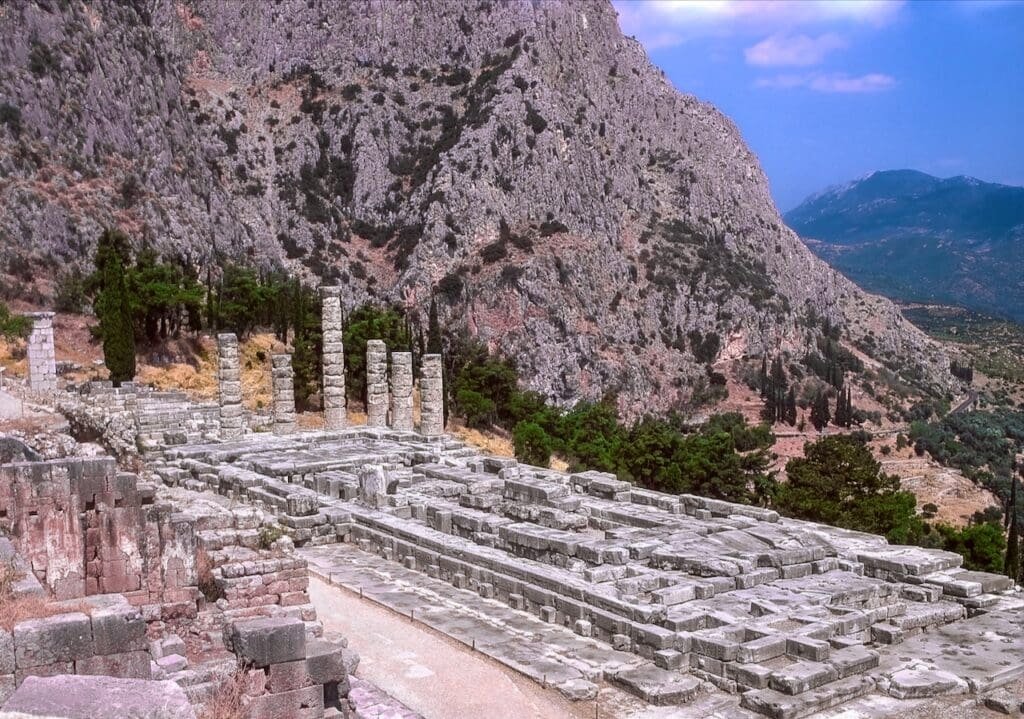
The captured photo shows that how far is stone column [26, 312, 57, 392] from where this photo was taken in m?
32.1

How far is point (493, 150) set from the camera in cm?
8231

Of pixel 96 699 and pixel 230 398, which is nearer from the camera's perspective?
→ pixel 96 699

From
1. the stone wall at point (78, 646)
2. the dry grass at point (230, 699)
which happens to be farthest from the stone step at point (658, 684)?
the stone wall at point (78, 646)

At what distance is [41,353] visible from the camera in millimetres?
32219

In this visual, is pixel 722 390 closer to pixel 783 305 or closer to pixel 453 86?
pixel 783 305

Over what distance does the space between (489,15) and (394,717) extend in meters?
93.1

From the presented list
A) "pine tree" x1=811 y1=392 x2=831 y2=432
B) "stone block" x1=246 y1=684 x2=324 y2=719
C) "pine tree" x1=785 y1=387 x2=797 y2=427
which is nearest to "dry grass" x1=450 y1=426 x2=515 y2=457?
"stone block" x1=246 y1=684 x2=324 y2=719

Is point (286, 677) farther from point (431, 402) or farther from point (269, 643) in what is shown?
point (431, 402)

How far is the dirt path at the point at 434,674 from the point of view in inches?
421

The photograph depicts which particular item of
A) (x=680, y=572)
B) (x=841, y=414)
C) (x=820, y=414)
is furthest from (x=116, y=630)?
(x=841, y=414)

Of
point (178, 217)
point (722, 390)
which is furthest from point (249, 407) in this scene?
point (722, 390)

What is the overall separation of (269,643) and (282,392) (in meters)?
24.7

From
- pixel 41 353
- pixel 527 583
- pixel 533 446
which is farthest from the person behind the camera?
pixel 533 446

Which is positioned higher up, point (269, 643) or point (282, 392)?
point (282, 392)
